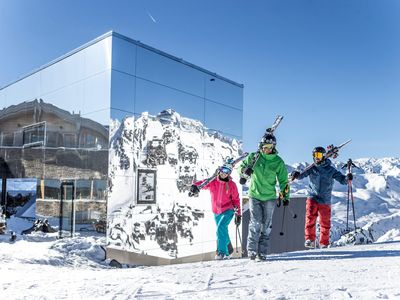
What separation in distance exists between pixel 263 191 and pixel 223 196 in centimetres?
156

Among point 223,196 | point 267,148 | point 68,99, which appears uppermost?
point 68,99

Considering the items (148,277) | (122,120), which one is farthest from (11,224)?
(148,277)

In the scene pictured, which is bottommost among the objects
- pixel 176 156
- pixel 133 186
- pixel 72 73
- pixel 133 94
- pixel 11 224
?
pixel 11 224

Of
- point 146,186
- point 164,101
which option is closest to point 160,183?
point 146,186

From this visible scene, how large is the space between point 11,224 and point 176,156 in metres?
5.75

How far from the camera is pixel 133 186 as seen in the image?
8555 mm

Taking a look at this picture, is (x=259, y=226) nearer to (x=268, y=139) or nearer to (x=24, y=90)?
(x=268, y=139)

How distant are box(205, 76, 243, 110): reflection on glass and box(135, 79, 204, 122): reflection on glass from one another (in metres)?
0.63

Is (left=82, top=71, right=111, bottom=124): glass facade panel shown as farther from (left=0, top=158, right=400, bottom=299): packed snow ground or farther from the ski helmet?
the ski helmet

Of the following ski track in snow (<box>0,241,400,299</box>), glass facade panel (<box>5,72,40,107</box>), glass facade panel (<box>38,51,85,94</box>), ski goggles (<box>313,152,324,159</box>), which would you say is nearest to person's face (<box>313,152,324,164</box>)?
ski goggles (<box>313,152,324,159</box>)

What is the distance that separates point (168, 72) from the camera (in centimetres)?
980

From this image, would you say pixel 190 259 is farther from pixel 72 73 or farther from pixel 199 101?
pixel 72 73

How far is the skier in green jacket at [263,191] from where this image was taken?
5426 mm

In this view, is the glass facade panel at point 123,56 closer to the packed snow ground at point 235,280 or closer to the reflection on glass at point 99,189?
the reflection on glass at point 99,189
